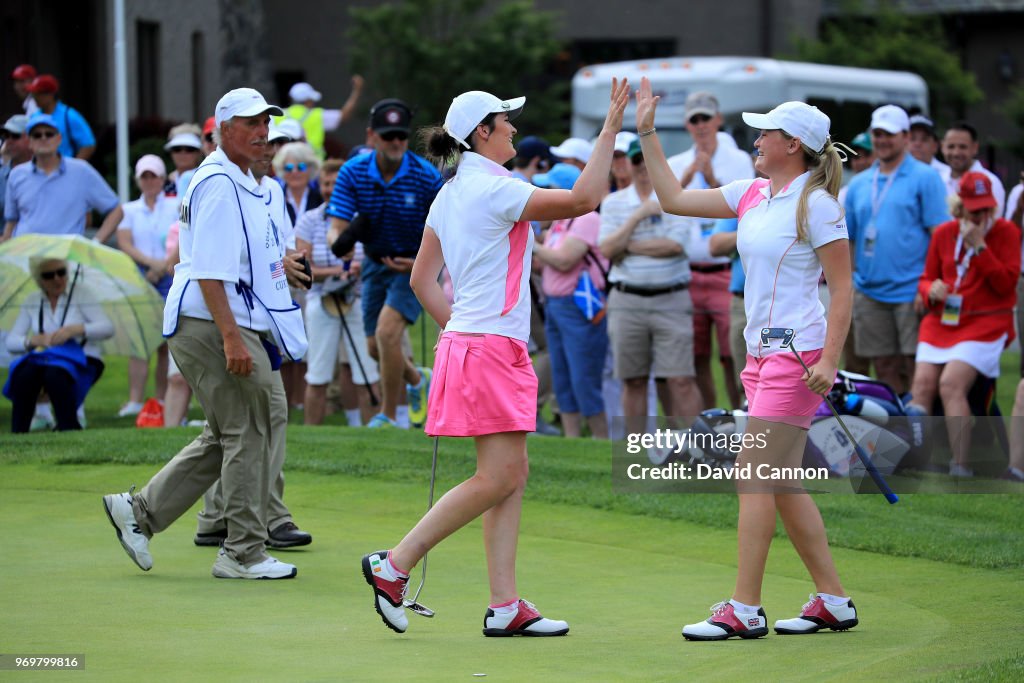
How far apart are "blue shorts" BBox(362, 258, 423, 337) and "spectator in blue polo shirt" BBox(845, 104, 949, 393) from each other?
343 centimetres

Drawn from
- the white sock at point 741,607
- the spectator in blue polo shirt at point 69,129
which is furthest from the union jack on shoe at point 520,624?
the spectator in blue polo shirt at point 69,129

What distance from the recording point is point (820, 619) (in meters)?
6.44

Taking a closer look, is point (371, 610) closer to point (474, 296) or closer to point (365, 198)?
point (474, 296)

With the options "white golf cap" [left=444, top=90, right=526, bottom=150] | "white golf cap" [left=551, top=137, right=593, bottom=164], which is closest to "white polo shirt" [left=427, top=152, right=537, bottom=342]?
"white golf cap" [left=444, top=90, right=526, bottom=150]

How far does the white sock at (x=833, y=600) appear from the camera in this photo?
6418mm

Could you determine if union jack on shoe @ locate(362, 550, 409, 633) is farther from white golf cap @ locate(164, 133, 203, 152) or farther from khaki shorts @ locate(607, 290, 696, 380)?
white golf cap @ locate(164, 133, 203, 152)

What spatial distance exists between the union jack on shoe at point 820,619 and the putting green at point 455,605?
0.21 ft

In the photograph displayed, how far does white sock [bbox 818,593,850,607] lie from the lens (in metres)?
6.42

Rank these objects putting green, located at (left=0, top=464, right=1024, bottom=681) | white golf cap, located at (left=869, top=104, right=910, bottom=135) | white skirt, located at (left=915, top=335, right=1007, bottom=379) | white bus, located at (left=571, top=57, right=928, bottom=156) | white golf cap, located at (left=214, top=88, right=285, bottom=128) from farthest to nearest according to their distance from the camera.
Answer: white bus, located at (left=571, top=57, right=928, bottom=156) < white golf cap, located at (left=869, top=104, right=910, bottom=135) < white skirt, located at (left=915, top=335, right=1007, bottom=379) < white golf cap, located at (left=214, top=88, right=285, bottom=128) < putting green, located at (left=0, top=464, right=1024, bottom=681)

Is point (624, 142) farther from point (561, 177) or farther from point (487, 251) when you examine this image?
point (487, 251)

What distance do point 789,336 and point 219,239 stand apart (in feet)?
8.61

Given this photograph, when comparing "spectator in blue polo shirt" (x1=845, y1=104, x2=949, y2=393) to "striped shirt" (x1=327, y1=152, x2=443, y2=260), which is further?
"spectator in blue polo shirt" (x1=845, y1=104, x2=949, y2=393)

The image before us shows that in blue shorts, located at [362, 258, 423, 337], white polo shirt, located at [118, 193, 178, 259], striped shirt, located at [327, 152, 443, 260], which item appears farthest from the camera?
white polo shirt, located at [118, 193, 178, 259]

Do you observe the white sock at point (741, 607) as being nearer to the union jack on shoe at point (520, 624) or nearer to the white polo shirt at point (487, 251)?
the union jack on shoe at point (520, 624)
